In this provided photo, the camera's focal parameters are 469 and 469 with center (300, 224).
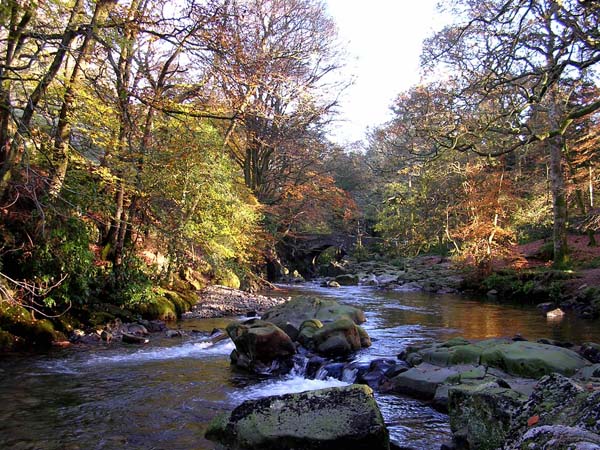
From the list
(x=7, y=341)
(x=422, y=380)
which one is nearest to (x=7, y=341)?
(x=7, y=341)

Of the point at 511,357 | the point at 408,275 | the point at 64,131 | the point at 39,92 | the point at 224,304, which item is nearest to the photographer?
the point at 39,92

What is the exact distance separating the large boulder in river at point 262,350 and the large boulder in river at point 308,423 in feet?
10.1

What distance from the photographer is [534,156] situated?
26.6 metres

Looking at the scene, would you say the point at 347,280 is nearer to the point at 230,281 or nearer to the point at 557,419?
the point at 230,281

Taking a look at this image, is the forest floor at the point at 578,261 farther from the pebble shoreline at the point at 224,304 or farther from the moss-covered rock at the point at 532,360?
the pebble shoreline at the point at 224,304

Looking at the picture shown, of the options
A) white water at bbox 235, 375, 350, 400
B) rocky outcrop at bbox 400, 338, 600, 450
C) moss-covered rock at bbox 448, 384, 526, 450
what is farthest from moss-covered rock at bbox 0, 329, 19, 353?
moss-covered rock at bbox 448, 384, 526, 450

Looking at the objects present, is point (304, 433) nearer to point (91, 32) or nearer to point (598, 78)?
point (91, 32)

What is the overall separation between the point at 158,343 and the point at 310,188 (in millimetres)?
16138

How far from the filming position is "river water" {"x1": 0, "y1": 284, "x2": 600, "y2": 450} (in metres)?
5.00

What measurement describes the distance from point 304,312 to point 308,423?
627cm

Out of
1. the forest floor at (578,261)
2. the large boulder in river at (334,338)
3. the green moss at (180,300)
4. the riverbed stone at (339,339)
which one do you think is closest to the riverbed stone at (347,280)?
the forest floor at (578,261)

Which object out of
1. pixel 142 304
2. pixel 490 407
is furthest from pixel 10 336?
pixel 490 407

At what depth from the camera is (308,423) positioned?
14.8 feet

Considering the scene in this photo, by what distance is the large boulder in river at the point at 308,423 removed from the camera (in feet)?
14.3
